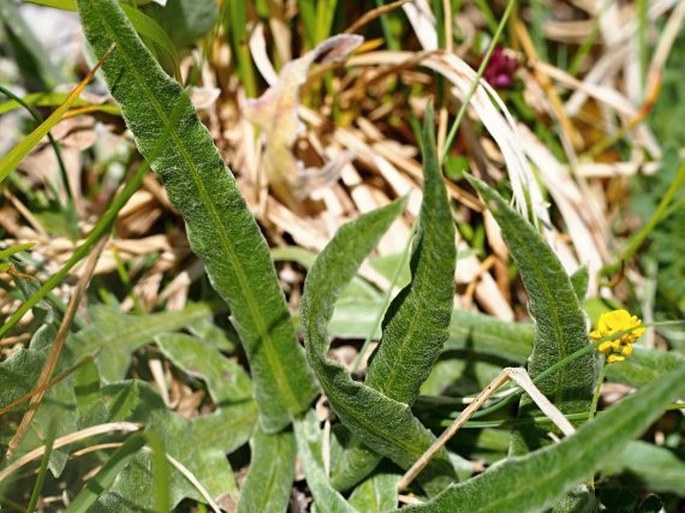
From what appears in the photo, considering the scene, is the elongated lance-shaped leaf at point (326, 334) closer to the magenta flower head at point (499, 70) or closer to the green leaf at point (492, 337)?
the green leaf at point (492, 337)

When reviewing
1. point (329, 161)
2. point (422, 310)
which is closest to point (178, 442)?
point (422, 310)

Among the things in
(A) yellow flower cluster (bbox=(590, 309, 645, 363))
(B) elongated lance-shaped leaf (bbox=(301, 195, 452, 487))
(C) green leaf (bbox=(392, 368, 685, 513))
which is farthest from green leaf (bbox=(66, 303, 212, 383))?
(A) yellow flower cluster (bbox=(590, 309, 645, 363))

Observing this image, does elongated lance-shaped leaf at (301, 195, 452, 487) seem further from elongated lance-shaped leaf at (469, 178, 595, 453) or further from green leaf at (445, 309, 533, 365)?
green leaf at (445, 309, 533, 365)

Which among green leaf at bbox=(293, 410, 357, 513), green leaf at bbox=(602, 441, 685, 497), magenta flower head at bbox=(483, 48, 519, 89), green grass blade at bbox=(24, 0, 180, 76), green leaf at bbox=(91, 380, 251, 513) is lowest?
green leaf at bbox=(602, 441, 685, 497)

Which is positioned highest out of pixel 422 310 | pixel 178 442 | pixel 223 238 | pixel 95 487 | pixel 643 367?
pixel 223 238

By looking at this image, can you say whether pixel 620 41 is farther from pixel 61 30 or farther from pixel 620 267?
pixel 61 30

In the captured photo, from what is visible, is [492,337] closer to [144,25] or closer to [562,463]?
[562,463]
